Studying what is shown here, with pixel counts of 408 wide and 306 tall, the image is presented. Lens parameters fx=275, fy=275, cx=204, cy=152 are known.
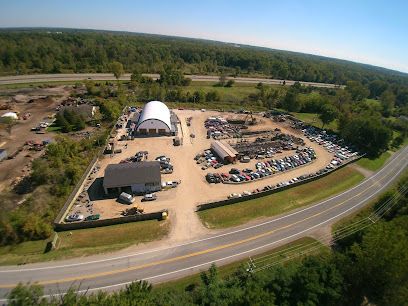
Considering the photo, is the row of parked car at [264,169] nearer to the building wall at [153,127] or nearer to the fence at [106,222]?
the fence at [106,222]

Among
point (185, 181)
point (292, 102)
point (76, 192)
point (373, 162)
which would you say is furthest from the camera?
point (292, 102)

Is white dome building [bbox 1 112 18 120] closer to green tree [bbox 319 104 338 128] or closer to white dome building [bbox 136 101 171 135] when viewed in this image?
white dome building [bbox 136 101 171 135]

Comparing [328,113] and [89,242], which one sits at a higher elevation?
[328,113]

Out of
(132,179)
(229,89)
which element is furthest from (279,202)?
(229,89)

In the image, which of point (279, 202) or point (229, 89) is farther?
point (229, 89)

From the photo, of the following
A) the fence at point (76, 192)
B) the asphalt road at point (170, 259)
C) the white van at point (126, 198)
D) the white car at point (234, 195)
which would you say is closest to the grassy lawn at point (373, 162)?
the asphalt road at point (170, 259)

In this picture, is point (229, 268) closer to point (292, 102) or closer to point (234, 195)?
point (234, 195)

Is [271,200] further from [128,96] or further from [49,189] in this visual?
[128,96]
